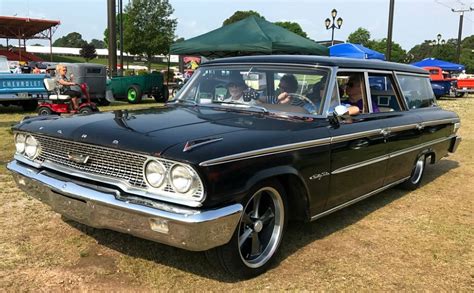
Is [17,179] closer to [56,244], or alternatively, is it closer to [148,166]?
[56,244]

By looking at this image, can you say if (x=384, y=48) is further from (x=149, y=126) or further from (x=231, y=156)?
(x=231, y=156)

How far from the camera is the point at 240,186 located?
2.95 metres

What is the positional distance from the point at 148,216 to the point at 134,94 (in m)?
14.4

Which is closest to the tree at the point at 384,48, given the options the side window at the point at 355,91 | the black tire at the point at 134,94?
the black tire at the point at 134,94

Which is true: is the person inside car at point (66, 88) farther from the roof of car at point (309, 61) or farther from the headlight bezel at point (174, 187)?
the headlight bezel at point (174, 187)

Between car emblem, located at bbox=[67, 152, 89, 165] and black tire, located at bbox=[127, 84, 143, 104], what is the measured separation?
13.7 metres

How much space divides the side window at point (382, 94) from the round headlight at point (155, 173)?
2643 mm

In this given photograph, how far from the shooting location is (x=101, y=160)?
316cm

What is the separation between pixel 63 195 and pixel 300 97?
6.91 ft

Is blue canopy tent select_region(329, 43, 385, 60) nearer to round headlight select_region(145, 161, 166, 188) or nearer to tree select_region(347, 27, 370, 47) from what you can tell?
round headlight select_region(145, 161, 166, 188)

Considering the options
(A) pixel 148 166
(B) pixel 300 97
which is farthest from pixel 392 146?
(A) pixel 148 166

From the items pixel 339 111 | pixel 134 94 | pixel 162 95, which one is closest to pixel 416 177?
pixel 339 111

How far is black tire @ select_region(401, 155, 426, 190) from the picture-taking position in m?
5.93

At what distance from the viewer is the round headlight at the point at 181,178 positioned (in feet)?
9.16
